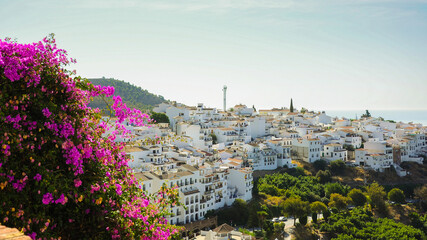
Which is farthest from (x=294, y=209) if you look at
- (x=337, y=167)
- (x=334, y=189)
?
(x=337, y=167)

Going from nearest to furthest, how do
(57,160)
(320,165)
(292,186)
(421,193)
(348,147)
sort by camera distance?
1. (57,160)
2. (292,186)
3. (421,193)
4. (320,165)
5. (348,147)

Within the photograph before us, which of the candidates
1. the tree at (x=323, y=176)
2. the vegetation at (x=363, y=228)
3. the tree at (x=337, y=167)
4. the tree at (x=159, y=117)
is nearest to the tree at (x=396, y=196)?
the vegetation at (x=363, y=228)

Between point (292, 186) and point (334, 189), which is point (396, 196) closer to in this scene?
point (334, 189)

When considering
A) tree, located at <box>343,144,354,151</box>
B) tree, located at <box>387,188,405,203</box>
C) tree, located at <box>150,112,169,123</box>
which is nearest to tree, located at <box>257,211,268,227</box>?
tree, located at <box>387,188,405,203</box>

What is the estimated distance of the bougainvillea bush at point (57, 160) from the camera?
490 cm

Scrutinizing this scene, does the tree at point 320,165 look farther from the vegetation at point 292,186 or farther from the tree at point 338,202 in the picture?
the tree at point 338,202

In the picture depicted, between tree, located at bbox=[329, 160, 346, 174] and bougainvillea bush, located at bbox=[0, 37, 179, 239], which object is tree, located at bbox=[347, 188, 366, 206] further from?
bougainvillea bush, located at bbox=[0, 37, 179, 239]

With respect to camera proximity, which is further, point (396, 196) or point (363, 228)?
point (396, 196)

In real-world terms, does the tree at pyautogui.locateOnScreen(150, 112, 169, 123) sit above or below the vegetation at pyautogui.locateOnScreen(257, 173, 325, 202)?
above

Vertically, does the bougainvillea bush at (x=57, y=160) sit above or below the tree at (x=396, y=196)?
above

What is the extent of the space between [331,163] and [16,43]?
2079 inches

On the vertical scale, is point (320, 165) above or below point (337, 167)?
above

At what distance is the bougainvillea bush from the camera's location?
490 cm

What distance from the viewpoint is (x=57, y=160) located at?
5422 mm
